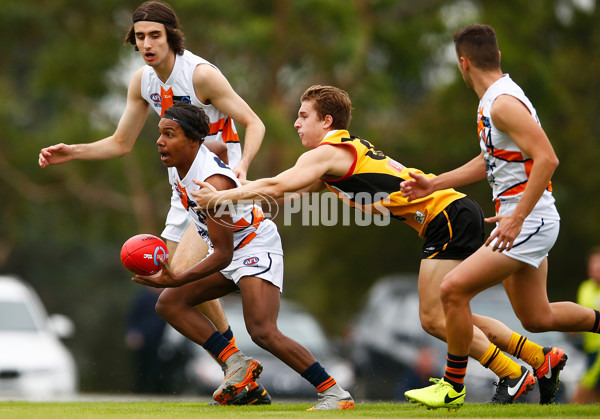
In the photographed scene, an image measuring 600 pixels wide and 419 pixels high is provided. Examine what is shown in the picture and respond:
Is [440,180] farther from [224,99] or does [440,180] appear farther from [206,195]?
[224,99]

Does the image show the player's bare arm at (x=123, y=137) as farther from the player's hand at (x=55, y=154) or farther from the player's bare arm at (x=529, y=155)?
the player's bare arm at (x=529, y=155)

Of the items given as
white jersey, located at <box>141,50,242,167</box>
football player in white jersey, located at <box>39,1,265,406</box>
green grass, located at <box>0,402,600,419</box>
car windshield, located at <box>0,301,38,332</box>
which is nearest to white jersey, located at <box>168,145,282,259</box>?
football player in white jersey, located at <box>39,1,265,406</box>

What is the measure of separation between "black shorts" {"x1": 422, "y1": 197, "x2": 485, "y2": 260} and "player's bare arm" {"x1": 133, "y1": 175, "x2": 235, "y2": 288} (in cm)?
150

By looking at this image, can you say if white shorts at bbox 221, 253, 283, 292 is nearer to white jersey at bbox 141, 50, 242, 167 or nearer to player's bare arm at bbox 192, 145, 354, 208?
player's bare arm at bbox 192, 145, 354, 208

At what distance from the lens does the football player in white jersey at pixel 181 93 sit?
7.44m

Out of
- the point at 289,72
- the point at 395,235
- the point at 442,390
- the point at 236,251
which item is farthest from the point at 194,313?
the point at 395,235

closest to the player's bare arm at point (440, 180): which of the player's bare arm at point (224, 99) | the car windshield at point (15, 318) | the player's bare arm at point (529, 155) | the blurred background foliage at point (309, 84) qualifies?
the player's bare arm at point (529, 155)

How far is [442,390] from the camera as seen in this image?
653 centimetres

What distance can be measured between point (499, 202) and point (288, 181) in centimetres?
149

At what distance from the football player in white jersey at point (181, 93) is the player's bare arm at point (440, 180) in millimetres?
1335

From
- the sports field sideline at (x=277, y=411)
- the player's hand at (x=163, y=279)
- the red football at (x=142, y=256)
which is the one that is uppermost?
the red football at (x=142, y=256)

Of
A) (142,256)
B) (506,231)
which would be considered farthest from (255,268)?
(506,231)

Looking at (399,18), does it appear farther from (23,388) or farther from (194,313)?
(194,313)

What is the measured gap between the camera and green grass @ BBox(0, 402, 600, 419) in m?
6.58
